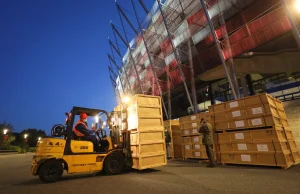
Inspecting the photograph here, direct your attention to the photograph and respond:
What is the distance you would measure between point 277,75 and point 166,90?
1211cm

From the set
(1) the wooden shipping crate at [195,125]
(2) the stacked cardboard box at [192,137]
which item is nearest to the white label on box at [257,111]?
(2) the stacked cardboard box at [192,137]

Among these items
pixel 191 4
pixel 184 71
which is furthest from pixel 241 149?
pixel 191 4

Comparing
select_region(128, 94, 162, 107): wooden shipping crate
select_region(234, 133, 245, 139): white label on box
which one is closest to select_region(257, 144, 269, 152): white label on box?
select_region(234, 133, 245, 139): white label on box

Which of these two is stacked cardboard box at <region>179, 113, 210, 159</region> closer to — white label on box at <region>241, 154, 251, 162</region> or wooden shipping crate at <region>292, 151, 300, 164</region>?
white label on box at <region>241, 154, 251, 162</region>

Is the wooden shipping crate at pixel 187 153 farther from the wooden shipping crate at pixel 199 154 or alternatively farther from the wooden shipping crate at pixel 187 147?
the wooden shipping crate at pixel 199 154

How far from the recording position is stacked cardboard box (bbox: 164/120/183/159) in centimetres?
1149

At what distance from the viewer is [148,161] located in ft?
22.3

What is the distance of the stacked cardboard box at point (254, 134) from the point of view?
6.66 meters

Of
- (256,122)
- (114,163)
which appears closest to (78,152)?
(114,163)

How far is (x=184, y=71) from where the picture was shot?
2012 cm

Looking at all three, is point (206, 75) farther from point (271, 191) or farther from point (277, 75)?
point (271, 191)

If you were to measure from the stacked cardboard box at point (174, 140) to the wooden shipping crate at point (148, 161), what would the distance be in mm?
4442

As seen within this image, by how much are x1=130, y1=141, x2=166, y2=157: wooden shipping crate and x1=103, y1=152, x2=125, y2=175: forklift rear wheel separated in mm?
553

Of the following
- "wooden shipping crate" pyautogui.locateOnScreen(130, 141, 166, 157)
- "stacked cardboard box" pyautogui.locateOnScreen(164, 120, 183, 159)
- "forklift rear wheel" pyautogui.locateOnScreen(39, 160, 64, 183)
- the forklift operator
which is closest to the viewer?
"forklift rear wheel" pyautogui.locateOnScreen(39, 160, 64, 183)
